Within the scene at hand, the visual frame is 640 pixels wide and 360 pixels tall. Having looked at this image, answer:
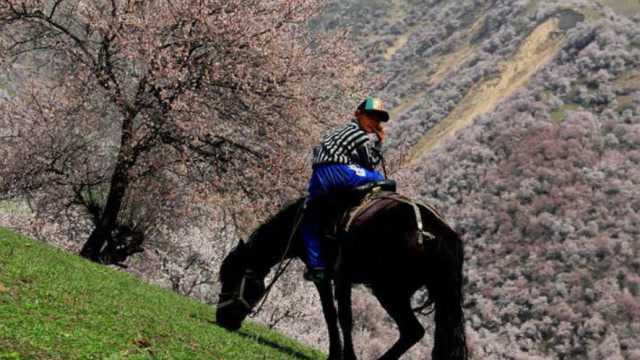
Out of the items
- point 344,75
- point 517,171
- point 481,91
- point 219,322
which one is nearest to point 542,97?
point 517,171

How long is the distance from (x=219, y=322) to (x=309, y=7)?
1563 centimetres

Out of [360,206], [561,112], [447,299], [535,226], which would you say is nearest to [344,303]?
[360,206]

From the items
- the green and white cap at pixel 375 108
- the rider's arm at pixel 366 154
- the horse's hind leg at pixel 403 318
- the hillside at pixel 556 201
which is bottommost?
the hillside at pixel 556 201

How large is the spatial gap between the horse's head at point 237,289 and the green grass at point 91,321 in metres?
0.40

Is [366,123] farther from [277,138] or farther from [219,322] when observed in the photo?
[277,138]

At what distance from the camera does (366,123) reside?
37.0 ft

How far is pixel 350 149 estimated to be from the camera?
429 inches

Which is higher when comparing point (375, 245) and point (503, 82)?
point (375, 245)

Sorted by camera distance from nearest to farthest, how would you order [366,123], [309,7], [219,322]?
1. [366,123]
2. [219,322]
3. [309,7]

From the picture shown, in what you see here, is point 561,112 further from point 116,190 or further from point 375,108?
point 375,108

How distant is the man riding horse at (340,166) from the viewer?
1068cm

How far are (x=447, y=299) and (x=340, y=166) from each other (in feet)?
9.20

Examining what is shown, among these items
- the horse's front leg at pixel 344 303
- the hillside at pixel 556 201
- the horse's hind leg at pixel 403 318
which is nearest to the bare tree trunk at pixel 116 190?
the hillside at pixel 556 201

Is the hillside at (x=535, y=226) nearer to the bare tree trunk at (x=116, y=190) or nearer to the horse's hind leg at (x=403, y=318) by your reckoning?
the bare tree trunk at (x=116, y=190)
